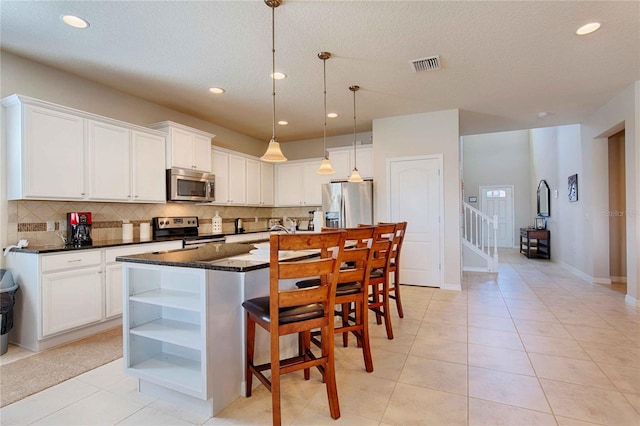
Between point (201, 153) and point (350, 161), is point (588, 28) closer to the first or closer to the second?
point (350, 161)

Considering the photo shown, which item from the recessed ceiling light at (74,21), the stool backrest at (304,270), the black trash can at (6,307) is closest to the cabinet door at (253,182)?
the recessed ceiling light at (74,21)

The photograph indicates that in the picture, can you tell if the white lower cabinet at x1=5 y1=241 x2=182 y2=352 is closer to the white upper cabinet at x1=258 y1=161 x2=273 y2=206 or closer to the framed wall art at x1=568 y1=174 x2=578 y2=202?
the white upper cabinet at x1=258 y1=161 x2=273 y2=206

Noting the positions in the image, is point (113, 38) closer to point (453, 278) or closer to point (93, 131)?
point (93, 131)

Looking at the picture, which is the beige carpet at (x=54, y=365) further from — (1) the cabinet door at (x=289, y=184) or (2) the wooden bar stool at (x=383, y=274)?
(1) the cabinet door at (x=289, y=184)

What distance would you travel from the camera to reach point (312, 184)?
598 centimetres

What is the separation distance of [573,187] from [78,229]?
774 centimetres

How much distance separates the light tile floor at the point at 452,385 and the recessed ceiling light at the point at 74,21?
273 centimetres

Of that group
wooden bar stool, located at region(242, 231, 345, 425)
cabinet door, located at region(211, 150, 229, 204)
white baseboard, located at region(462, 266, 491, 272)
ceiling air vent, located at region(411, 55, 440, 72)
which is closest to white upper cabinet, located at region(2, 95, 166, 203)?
cabinet door, located at region(211, 150, 229, 204)

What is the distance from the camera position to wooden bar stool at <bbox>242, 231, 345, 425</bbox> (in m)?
1.59

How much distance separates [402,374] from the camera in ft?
7.33

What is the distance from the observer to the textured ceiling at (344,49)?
2350 millimetres

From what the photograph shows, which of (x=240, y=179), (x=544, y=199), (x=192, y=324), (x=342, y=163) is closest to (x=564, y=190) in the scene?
(x=544, y=199)

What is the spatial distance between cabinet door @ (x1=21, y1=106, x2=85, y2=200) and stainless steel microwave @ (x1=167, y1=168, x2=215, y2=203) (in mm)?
1008

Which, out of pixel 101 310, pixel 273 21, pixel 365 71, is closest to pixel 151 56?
pixel 273 21
